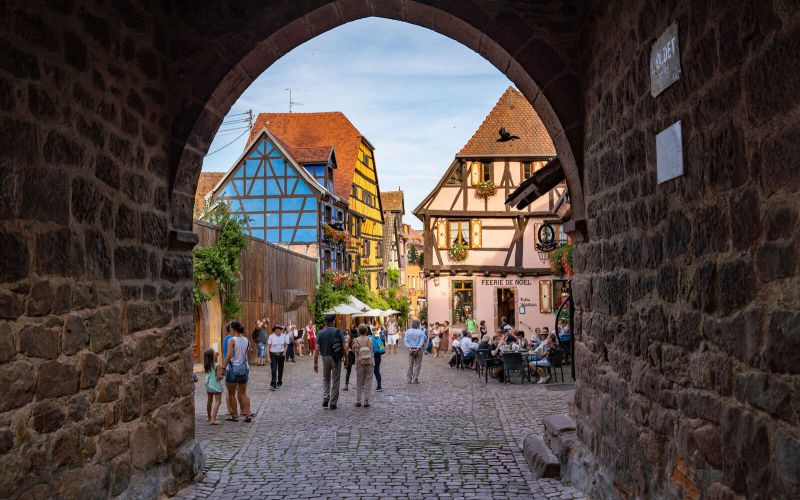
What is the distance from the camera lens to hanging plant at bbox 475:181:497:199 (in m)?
25.9

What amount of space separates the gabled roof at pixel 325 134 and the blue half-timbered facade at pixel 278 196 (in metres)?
5.79

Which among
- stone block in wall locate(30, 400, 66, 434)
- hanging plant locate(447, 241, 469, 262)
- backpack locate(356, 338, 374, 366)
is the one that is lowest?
backpack locate(356, 338, 374, 366)

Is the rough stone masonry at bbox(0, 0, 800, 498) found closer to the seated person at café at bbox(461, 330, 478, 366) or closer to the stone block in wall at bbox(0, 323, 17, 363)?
the stone block in wall at bbox(0, 323, 17, 363)

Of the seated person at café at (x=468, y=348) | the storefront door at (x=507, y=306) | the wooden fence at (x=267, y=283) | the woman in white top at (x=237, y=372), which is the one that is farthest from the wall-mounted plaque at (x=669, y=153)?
the storefront door at (x=507, y=306)

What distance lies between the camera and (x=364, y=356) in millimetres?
10969

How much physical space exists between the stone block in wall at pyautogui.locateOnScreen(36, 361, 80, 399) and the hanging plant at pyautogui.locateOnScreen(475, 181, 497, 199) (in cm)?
2226

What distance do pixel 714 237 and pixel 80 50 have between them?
350cm

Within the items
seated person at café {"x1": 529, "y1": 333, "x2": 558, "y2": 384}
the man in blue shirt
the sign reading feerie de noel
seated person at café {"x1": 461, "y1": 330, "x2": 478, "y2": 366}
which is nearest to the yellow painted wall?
seated person at café {"x1": 461, "y1": 330, "x2": 478, "y2": 366}

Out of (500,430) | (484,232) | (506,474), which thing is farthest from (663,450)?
(484,232)

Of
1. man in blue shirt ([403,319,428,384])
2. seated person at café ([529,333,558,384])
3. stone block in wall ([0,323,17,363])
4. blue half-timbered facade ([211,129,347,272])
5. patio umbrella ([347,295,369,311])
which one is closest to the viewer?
stone block in wall ([0,323,17,363])

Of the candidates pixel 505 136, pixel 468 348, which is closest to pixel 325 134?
pixel 505 136

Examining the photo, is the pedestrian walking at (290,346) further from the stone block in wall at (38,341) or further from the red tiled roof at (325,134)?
the stone block in wall at (38,341)

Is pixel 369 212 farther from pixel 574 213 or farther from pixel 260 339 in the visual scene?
pixel 574 213

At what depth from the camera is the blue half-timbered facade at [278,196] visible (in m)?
31.0
